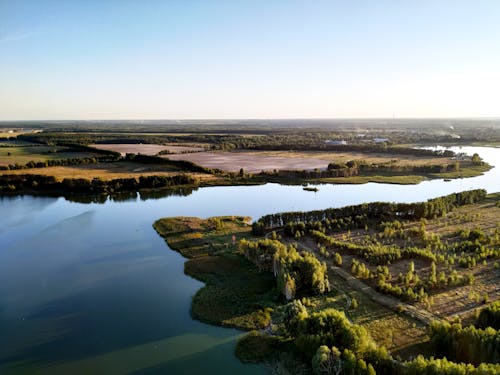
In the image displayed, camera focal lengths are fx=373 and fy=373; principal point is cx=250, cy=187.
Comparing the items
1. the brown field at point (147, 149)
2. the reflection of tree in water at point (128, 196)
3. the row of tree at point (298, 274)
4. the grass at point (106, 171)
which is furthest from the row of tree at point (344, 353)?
the brown field at point (147, 149)

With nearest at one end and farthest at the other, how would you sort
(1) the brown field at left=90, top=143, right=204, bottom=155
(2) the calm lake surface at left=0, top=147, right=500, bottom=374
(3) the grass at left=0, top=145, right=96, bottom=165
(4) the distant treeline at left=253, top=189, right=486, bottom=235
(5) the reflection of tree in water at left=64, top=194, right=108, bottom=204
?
(2) the calm lake surface at left=0, top=147, right=500, bottom=374 < (4) the distant treeline at left=253, top=189, right=486, bottom=235 < (5) the reflection of tree in water at left=64, top=194, right=108, bottom=204 < (3) the grass at left=0, top=145, right=96, bottom=165 < (1) the brown field at left=90, top=143, right=204, bottom=155

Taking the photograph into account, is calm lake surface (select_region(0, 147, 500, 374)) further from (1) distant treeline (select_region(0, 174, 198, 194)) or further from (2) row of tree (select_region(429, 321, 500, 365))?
(2) row of tree (select_region(429, 321, 500, 365))

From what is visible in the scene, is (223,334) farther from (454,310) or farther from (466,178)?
(466,178)

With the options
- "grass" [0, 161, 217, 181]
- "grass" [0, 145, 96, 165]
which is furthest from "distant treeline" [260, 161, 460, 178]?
"grass" [0, 145, 96, 165]

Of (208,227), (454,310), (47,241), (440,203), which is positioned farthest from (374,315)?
(47,241)

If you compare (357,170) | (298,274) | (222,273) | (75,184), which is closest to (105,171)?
(75,184)

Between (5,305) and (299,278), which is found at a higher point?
(299,278)
